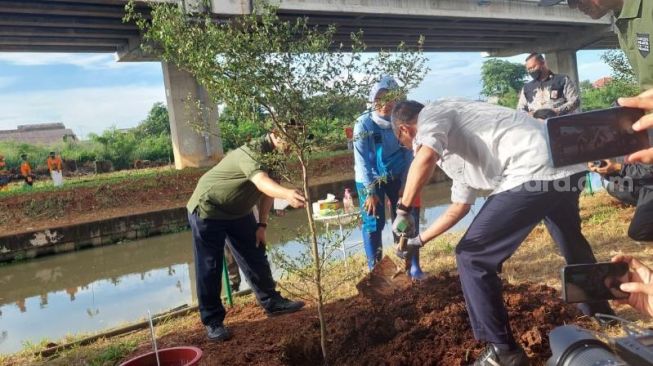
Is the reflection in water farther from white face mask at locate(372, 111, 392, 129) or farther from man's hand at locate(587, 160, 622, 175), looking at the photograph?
man's hand at locate(587, 160, 622, 175)

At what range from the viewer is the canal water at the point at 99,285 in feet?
23.0

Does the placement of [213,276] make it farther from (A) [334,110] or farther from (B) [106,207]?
(B) [106,207]

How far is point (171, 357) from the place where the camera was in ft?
9.00

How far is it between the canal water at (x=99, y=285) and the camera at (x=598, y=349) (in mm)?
3347

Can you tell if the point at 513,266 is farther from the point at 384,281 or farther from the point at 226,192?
the point at 226,192

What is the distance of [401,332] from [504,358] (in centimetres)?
76

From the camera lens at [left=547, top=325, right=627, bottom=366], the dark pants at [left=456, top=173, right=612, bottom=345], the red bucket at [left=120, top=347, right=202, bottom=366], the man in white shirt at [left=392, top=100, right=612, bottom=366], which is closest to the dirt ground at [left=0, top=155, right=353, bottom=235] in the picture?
the red bucket at [left=120, top=347, right=202, bottom=366]

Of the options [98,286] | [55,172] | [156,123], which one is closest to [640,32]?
[98,286]

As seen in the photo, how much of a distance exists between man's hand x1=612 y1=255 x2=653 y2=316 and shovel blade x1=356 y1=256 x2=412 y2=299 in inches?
87.1

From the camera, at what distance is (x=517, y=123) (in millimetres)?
2633

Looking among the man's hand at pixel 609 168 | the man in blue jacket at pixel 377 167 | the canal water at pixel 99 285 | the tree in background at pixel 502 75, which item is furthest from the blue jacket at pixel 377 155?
the tree in background at pixel 502 75

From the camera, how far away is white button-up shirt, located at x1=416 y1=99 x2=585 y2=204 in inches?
100

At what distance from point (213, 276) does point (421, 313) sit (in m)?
1.53

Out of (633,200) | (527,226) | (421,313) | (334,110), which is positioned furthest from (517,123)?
(633,200)
